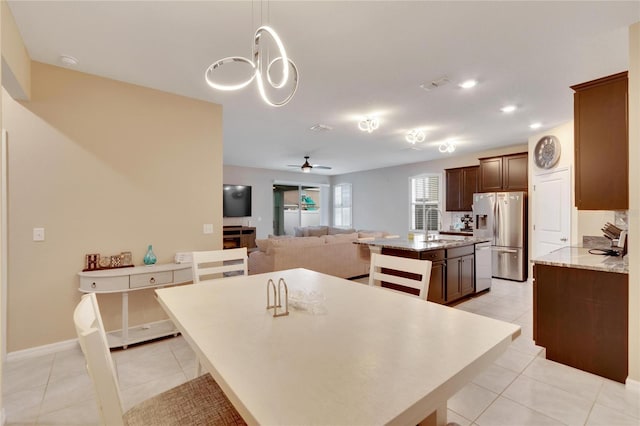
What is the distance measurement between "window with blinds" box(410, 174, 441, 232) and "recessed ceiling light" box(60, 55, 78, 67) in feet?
22.3

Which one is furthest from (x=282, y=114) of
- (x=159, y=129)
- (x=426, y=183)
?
(x=426, y=183)

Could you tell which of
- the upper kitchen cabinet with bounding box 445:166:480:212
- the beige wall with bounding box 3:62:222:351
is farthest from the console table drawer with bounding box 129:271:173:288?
the upper kitchen cabinet with bounding box 445:166:480:212

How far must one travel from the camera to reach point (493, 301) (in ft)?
14.0

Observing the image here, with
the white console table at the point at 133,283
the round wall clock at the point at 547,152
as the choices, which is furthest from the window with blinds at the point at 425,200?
the white console table at the point at 133,283

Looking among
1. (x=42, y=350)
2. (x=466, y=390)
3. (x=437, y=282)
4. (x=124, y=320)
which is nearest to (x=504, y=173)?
(x=437, y=282)

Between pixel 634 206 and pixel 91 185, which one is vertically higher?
pixel 91 185

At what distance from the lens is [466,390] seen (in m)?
2.21

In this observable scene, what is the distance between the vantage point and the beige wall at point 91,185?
2.68m

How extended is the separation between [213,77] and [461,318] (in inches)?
119

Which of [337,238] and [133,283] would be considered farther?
[337,238]

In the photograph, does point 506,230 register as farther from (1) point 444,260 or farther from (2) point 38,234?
(2) point 38,234

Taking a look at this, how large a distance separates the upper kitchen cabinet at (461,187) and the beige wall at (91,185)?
5531 millimetres

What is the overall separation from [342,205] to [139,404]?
950cm

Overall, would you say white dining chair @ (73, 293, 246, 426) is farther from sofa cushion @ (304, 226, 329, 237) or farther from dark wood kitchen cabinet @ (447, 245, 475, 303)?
sofa cushion @ (304, 226, 329, 237)
